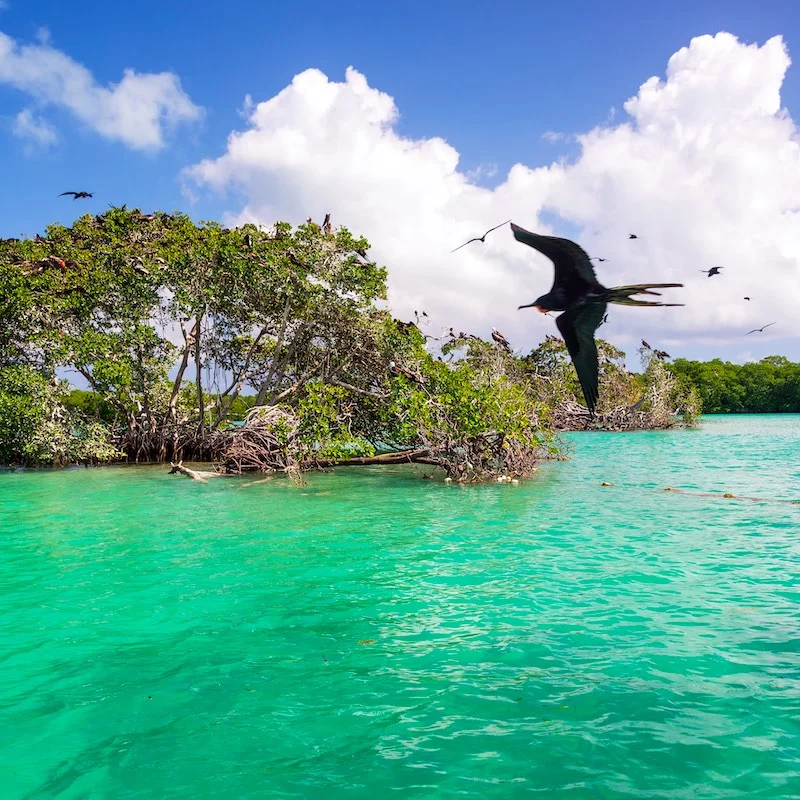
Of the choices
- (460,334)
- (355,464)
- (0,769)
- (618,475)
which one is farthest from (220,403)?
(0,769)

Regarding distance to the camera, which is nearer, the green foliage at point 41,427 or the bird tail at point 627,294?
the bird tail at point 627,294

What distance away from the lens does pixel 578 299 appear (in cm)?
470

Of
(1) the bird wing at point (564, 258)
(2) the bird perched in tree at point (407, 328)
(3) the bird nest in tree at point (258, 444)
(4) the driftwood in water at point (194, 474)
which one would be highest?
(2) the bird perched in tree at point (407, 328)

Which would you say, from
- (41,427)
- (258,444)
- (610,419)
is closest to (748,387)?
(610,419)

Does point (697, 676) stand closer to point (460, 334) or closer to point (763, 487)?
point (763, 487)

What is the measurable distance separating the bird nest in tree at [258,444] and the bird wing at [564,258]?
1330cm

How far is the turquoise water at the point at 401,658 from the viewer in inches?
159

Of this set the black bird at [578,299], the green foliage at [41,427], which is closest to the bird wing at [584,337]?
the black bird at [578,299]

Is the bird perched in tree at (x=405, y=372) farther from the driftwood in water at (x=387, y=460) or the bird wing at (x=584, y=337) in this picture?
the bird wing at (x=584, y=337)

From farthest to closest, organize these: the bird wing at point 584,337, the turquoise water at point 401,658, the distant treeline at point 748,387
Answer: the distant treeline at point 748,387, the bird wing at point 584,337, the turquoise water at point 401,658

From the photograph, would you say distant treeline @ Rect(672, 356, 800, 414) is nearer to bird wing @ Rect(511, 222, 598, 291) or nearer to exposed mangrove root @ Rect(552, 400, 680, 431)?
exposed mangrove root @ Rect(552, 400, 680, 431)

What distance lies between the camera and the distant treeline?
73.5 metres

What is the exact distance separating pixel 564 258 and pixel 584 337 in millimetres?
610

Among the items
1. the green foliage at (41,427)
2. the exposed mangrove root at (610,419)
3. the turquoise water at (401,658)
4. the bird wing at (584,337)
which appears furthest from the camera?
the exposed mangrove root at (610,419)
